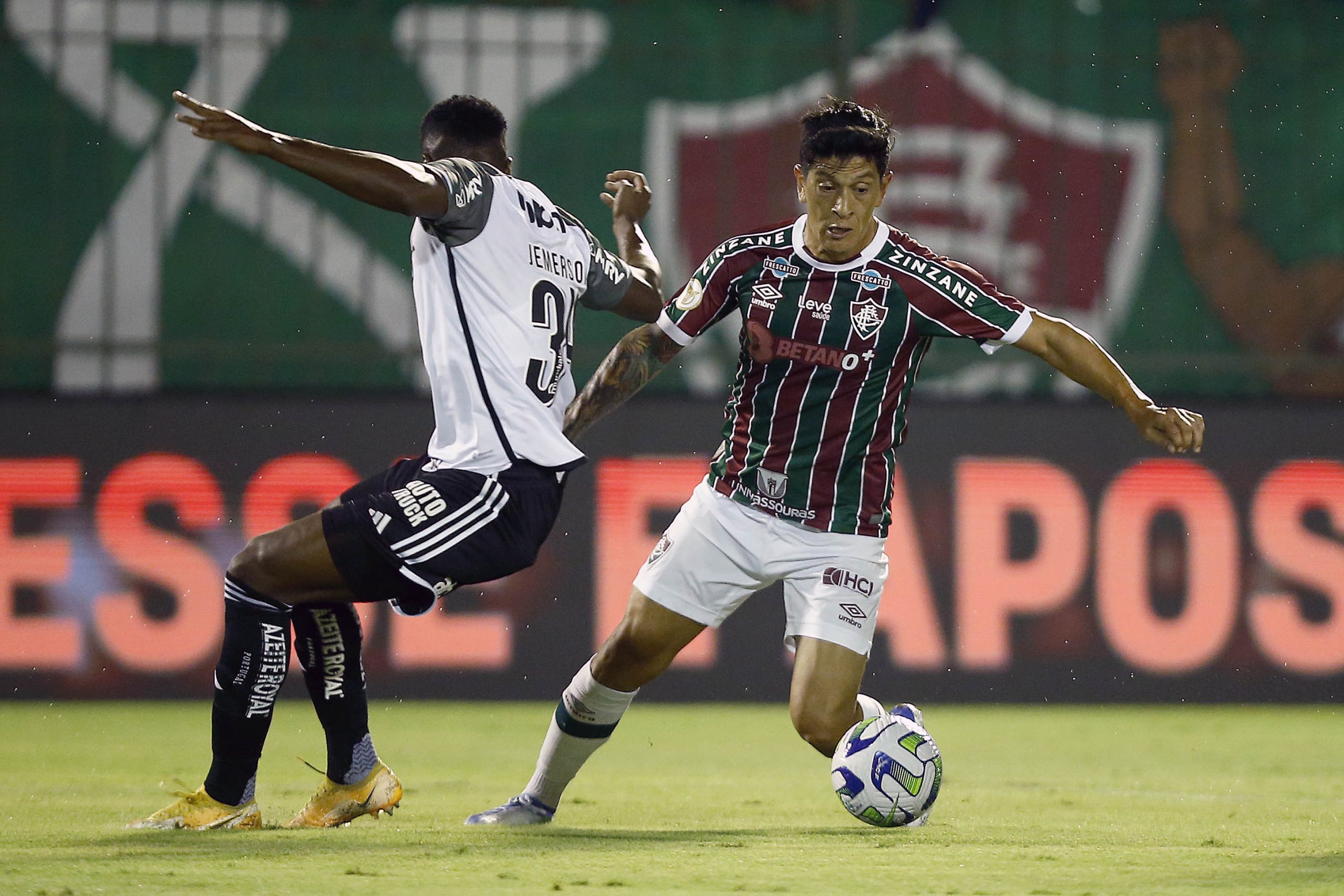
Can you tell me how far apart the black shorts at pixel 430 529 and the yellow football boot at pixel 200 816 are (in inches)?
28.5

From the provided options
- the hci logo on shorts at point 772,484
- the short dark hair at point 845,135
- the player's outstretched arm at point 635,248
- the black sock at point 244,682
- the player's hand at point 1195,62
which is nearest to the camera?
the black sock at point 244,682

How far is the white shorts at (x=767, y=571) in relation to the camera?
5.23 meters

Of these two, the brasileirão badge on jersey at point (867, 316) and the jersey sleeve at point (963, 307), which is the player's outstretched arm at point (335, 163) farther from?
the jersey sleeve at point (963, 307)

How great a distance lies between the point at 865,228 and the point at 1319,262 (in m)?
7.41

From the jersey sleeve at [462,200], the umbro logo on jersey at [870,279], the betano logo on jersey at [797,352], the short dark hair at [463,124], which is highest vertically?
the short dark hair at [463,124]

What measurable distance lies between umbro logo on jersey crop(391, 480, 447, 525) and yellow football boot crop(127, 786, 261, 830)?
0.99 m

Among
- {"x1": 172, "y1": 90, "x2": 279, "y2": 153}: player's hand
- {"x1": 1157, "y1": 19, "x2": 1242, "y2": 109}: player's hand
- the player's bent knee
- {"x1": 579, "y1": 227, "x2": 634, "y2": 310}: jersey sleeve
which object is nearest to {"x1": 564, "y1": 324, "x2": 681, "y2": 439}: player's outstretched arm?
{"x1": 579, "y1": 227, "x2": 634, "y2": 310}: jersey sleeve

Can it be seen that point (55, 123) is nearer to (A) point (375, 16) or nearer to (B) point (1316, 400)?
(A) point (375, 16)

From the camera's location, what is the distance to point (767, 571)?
17.4ft

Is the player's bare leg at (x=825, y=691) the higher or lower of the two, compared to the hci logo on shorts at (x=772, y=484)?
lower

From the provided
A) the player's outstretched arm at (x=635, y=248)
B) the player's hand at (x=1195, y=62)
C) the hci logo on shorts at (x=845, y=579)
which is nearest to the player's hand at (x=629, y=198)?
the player's outstretched arm at (x=635, y=248)

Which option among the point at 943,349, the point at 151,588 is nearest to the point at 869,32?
the point at 943,349

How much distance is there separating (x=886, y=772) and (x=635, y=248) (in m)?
1.87

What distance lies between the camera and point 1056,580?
9.45m
